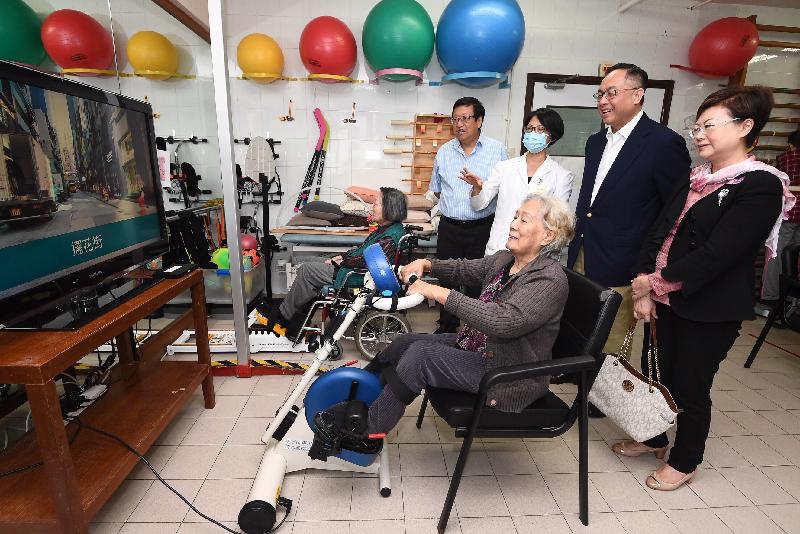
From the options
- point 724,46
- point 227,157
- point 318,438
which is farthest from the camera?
point 724,46

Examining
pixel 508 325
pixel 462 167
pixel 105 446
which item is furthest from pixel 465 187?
pixel 105 446

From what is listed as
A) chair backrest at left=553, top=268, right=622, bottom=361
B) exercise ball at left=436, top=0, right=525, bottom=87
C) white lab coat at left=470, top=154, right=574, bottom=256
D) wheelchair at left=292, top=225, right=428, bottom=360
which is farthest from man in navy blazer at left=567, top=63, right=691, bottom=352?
exercise ball at left=436, top=0, right=525, bottom=87

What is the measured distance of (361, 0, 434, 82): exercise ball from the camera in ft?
11.0

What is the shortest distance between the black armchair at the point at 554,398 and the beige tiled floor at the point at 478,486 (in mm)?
178

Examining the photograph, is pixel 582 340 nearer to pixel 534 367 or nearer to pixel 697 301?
pixel 534 367

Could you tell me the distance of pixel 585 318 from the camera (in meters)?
1.53

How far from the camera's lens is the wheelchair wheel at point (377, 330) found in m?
2.97

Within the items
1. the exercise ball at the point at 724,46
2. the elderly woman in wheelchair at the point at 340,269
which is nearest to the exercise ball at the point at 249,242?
the elderly woman in wheelchair at the point at 340,269

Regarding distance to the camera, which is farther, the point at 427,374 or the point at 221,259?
the point at 221,259

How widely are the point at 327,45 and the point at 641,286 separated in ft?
9.92

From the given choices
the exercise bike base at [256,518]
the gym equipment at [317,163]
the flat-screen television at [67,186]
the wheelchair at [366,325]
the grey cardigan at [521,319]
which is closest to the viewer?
the flat-screen television at [67,186]

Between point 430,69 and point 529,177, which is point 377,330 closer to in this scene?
point 529,177

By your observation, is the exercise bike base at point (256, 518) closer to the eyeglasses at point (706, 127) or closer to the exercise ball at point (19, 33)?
the eyeglasses at point (706, 127)

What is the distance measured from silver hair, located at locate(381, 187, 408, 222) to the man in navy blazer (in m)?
1.03
